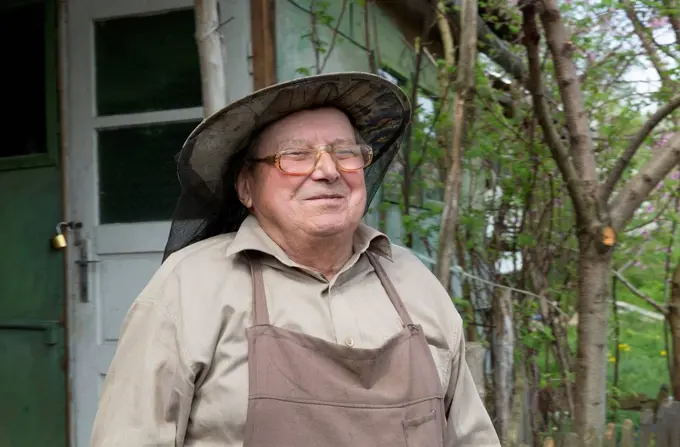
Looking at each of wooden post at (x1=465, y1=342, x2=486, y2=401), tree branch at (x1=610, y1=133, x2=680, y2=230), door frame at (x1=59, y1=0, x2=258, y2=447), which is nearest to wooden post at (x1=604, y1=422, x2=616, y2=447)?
wooden post at (x1=465, y1=342, x2=486, y2=401)

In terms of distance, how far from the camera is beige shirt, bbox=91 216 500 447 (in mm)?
1507

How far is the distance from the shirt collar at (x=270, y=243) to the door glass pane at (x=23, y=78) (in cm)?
243

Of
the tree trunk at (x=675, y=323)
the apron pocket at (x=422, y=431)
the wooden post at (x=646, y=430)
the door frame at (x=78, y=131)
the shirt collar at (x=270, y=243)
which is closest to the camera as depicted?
the apron pocket at (x=422, y=431)

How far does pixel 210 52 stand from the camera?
2.53 meters

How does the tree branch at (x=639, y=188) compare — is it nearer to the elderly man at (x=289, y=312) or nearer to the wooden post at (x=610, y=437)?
the wooden post at (x=610, y=437)

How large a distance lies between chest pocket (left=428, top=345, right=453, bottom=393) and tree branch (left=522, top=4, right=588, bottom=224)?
1112 millimetres

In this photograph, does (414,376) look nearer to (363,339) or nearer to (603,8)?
(363,339)

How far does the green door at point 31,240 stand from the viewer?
12.0ft

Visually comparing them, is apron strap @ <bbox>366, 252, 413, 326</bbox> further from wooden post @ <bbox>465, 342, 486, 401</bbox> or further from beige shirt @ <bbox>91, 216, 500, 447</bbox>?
wooden post @ <bbox>465, 342, 486, 401</bbox>

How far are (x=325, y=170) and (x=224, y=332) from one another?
1.60 ft

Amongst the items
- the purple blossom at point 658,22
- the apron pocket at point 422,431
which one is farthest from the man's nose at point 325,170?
the purple blossom at point 658,22

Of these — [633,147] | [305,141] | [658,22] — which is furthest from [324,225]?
[658,22]

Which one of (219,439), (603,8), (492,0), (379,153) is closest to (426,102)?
(492,0)

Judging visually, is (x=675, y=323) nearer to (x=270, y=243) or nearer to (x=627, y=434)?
(x=627, y=434)
